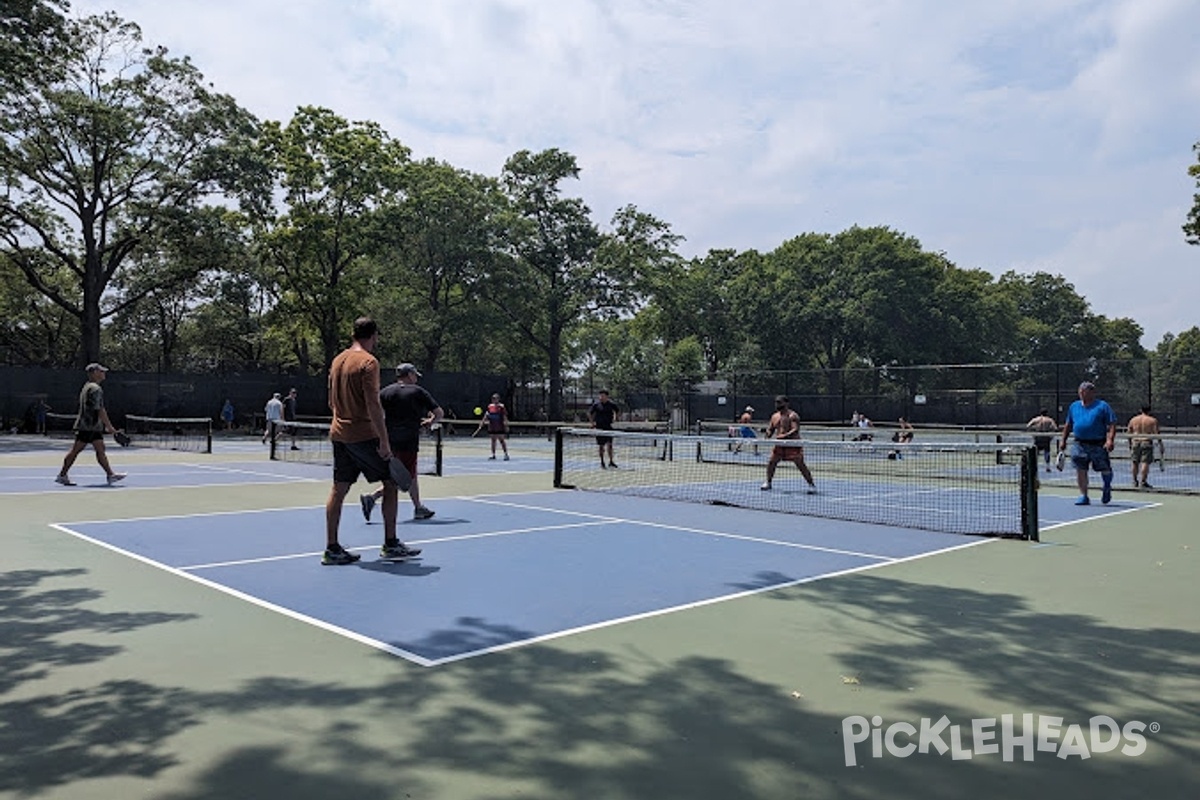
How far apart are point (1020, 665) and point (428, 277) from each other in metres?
40.6

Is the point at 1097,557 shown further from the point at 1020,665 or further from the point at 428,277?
the point at 428,277

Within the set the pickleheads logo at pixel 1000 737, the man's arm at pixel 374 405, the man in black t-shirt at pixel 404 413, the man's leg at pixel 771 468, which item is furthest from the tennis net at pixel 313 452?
the pickleheads logo at pixel 1000 737

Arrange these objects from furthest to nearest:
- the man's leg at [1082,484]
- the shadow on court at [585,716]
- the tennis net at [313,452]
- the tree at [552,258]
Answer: the tree at [552,258] < the tennis net at [313,452] < the man's leg at [1082,484] < the shadow on court at [585,716]

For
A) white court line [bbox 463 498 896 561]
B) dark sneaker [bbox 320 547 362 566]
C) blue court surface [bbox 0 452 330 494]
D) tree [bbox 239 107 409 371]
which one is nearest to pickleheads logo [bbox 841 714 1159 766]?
white court line [bbox 463 498 896 561]

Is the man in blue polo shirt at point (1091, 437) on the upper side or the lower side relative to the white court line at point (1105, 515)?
upper

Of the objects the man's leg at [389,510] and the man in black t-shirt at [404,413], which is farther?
the man in black t-shirt at [404,413]

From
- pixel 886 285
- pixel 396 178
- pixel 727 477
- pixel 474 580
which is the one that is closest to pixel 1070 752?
pixel 474 580

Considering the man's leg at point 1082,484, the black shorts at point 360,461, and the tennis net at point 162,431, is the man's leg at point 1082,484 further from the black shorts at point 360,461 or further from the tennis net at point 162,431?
the tennis net at point 162,431

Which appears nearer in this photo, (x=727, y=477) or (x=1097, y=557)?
(x=1097, y=557)

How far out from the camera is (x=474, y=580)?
265 inches

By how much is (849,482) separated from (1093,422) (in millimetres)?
5202

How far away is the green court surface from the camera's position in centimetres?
325

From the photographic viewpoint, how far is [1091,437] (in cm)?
1255

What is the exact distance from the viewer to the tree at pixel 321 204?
37656mm
